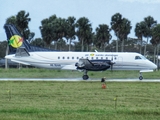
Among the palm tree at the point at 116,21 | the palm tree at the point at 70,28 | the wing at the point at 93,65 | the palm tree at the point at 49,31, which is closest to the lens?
the wing at the point at 93,65

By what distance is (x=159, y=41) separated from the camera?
8506cm

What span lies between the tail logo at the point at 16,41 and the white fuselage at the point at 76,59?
1.86 metres

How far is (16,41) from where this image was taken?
44.8 meters

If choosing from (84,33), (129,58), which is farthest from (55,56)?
(84,33)

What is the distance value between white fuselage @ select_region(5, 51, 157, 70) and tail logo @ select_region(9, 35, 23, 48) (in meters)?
1.86

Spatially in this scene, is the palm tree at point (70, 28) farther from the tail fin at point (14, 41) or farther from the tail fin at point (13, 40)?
the tail fin at point (13, 40)

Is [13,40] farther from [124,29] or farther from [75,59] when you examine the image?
[124,29]

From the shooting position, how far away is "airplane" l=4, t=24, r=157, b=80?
40.6 m

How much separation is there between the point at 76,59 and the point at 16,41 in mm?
7568

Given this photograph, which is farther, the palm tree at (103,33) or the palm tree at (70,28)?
the palm tree at (103,33)

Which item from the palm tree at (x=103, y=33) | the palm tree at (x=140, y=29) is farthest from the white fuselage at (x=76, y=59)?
the palm tree at (x=103, y=33)

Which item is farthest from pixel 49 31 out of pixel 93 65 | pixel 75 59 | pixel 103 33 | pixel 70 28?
pixel 93 65

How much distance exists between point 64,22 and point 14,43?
37816 mm

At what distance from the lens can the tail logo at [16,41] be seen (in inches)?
1748
